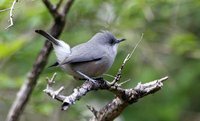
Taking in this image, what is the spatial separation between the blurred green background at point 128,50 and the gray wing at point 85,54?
1.82 ft

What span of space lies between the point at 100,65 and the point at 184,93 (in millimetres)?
2996

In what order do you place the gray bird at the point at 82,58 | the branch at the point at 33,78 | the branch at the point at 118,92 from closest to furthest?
the branch at the point at 118,92 < the gray bird at the point at 82,58 < the branch at the point at 33,78

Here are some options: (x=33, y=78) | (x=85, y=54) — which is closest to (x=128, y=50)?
(x=33, y=78)

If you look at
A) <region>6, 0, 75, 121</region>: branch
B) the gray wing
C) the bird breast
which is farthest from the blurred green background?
the bird breast

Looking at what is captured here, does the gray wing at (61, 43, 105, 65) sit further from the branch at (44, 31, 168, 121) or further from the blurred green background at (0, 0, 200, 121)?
the blurred green background at (0, 0, 200, 121)

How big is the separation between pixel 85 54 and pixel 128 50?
217 centimetres

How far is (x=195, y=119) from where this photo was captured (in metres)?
7.09

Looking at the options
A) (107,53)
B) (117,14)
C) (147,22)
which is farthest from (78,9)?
(147,22)

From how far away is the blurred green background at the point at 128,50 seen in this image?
17.0 ft

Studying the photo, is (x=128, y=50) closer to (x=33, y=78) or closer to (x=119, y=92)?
(x=33, y=78)

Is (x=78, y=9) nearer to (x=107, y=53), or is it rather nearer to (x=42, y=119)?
(x=107, y=53)

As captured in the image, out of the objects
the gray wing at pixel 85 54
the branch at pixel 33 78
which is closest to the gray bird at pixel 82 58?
the gray wing at pixel 85 54

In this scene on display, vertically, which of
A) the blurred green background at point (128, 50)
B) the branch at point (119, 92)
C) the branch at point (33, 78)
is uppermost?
the branch at point (119, 92)

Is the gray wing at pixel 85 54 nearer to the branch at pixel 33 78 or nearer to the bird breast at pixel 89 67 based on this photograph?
the bird breast at pixel 89 67
